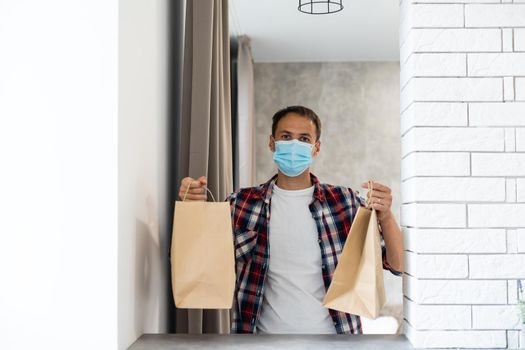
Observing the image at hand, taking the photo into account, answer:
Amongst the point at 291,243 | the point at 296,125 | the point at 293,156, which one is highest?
the point at 296,125

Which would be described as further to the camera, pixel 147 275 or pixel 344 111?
pixel 344 111

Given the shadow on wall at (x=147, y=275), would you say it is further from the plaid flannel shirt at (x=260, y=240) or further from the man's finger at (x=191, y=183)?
the plaid flannel shirt at (x=260, y=240)

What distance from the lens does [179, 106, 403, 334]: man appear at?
191 cm

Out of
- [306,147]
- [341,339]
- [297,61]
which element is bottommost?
[341,339]

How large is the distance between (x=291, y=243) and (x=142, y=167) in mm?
656

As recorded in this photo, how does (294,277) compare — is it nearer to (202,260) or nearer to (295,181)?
(295,181)

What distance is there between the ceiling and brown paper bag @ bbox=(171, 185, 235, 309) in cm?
274

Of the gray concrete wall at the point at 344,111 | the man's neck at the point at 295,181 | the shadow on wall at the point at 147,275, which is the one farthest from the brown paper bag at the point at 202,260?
the gray concrete wall at the point at 344,111

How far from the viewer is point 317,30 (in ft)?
14.9
